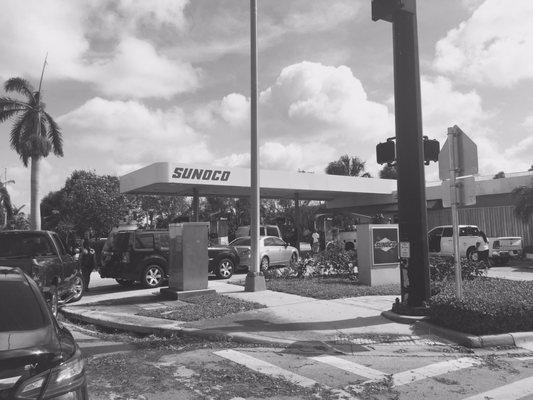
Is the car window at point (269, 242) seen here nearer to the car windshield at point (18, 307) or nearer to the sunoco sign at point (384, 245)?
the sunoco sign at point (384, 245)

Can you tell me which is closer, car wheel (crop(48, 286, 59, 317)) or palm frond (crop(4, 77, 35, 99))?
car wheel (crop(48, 286, 59, 317))

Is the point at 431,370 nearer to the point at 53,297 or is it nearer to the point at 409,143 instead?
the point at 409,143

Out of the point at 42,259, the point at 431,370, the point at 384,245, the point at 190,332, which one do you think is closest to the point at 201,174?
the point at 384,245

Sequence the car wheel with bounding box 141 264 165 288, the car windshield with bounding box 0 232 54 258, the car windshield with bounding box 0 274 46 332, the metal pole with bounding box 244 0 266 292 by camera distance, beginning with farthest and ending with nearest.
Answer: the car wheel with bounding box 141 264 165 288 → the metal pole with bounding box 244 0 266 292 → the car windshield with bounding box 0 232 54 258 → the car windshield with bounding box 0 274 46 332

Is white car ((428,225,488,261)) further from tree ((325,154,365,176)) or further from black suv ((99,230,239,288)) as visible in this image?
tree ((325,154,365,176))

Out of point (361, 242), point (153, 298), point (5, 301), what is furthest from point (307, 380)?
point (361, 242)

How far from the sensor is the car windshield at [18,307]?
11.9 feet

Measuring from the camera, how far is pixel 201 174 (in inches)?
899

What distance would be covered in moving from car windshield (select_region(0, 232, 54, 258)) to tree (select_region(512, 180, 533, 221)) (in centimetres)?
2046

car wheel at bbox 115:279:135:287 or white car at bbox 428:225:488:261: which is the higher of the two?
white car at bbox 428:225:488:261

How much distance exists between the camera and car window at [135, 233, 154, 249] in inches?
575

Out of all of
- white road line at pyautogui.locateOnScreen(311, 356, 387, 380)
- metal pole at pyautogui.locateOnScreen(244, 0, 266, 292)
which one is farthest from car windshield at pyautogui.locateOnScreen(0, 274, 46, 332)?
metal pole at pyautogui.locateOnScreen(244, 0, 266, 292)


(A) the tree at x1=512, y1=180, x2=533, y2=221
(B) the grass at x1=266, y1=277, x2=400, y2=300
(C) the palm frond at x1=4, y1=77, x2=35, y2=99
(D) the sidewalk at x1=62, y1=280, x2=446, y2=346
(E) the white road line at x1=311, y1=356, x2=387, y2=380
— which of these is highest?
(C) the palm frond at x1=4, y1=77, x2=35, y2=99

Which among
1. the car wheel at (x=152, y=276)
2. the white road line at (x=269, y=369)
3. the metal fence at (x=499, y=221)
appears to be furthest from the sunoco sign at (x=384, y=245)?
the metal fence at (x=499, y=221)
